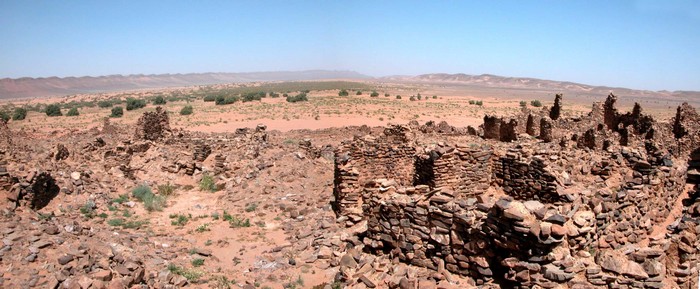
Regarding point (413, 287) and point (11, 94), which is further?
point (11, 94)

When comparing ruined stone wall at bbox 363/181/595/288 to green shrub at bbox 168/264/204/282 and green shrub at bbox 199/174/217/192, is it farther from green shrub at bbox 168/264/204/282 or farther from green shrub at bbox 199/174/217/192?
green shrub at bbox 199/174/217/192

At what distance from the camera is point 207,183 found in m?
14.4

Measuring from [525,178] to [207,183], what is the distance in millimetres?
10191

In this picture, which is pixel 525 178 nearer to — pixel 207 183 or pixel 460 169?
pixel 460 169

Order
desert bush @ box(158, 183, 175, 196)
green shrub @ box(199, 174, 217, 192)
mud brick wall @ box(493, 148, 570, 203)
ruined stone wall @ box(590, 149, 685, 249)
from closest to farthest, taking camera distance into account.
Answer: ruined stone wall @ box(590, 149, 685, 249) < mud brick wall @ box(493, 148, 570, 203) < desert bush @ box(158, 183, 175, 196) < green shrub @ box(199, 174, 217, 192)

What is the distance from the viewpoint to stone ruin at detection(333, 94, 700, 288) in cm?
498

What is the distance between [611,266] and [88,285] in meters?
7.07

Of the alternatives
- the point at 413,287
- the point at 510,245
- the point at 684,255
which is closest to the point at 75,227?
the point at 413,287

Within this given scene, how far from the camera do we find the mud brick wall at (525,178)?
875 cm

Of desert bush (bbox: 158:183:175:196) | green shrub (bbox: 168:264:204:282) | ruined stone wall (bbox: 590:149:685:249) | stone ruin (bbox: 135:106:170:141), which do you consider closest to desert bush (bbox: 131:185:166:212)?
desert bush (bbox: 158:183:175:196)

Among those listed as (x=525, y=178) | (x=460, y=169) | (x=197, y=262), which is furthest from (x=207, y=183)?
(x=525, y=178)

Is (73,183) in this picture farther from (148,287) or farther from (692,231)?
(692,231)

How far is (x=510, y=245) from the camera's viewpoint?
5250mm

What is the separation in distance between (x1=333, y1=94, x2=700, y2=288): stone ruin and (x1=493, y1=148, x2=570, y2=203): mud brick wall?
0.02 meters
